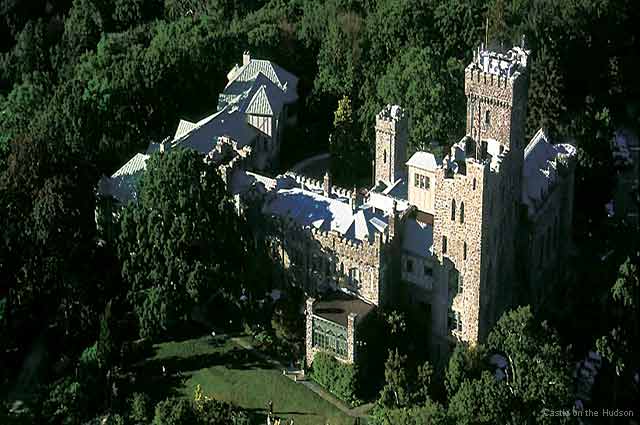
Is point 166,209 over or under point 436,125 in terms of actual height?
under

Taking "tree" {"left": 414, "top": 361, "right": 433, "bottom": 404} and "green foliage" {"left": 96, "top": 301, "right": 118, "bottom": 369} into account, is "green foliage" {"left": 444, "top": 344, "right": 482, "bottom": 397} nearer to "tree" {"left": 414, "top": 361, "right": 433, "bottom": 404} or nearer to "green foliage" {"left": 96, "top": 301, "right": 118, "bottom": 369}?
"tree" {"left": 414, "top": 361, "right": 433, "bottom": 404}

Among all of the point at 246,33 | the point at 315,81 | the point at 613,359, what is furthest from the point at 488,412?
the point at 246,33

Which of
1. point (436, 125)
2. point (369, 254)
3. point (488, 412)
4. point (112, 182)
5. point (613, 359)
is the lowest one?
point (488, 412)

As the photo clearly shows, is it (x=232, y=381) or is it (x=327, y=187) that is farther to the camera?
(x=327, y=187)

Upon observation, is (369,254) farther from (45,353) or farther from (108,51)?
(108,51)

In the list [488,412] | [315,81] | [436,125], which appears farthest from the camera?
[315,81]

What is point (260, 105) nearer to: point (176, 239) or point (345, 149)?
point (345, 149)

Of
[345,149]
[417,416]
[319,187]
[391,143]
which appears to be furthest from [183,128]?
[417,416]
